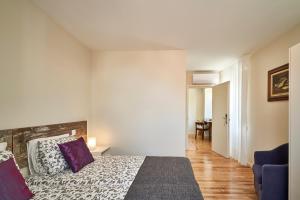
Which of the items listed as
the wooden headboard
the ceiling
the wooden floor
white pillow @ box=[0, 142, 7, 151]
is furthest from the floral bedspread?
the ceiling

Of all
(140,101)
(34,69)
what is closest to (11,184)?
(34,69)

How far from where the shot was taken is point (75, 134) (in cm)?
338

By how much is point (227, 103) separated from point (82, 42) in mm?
3738

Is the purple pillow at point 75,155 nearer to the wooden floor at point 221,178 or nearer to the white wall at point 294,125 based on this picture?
the wooden floor at point 221,178

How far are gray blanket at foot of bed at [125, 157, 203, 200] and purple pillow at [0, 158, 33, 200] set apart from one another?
30.4 inches

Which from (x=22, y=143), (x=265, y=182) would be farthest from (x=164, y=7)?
(x=265, y=182)

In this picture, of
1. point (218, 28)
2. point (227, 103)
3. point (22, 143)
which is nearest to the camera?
point (22, 143)

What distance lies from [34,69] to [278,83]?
350 centimetres

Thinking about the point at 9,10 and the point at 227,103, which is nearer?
the point at 9,10

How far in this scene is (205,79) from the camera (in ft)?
20.9

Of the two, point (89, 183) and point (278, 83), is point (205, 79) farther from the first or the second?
point (89, 183)

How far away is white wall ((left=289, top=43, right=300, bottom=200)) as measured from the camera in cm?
206

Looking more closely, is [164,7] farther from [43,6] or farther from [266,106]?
[266,106]

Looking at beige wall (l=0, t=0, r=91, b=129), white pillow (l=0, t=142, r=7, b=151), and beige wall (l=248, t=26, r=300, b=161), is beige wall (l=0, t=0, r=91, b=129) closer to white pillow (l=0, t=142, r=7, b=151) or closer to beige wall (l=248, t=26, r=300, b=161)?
white pillow (l=0, t=142, r=7, b=151)
